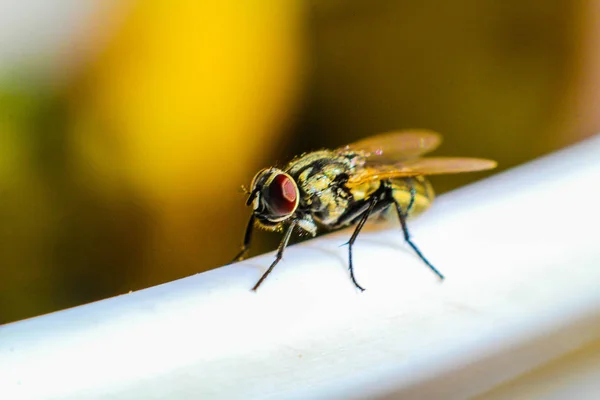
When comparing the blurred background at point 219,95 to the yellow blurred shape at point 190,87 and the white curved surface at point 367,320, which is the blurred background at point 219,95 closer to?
the yellow blurred shape at point 190,87

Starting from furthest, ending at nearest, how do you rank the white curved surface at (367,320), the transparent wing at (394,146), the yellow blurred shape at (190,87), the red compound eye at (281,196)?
1. the yellow blurred shape at (190,87)
2. the transparent wing at (394,146)
3. the red compound eye at (281,196)
4. the white curved surface at (367,320)

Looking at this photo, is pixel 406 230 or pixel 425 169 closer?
pixel 406 230

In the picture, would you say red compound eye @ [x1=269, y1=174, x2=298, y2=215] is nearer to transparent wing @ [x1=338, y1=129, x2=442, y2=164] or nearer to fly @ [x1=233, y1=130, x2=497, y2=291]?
fly @ [x1=233, y1=130, x2=497, y2=291]

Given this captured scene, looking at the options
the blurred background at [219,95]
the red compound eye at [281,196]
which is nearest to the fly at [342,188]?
the red compound eye at [281,196]

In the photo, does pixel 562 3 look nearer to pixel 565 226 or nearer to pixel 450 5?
pixel 450 5

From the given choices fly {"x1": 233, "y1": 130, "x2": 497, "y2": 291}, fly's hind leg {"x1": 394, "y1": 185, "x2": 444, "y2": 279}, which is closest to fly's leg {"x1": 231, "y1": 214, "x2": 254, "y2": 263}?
fly {"x1": 233, "y1": 130, "x2": 497, "y2": 291}

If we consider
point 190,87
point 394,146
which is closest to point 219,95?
point 190,87

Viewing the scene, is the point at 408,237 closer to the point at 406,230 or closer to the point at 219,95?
the point at 406,230
